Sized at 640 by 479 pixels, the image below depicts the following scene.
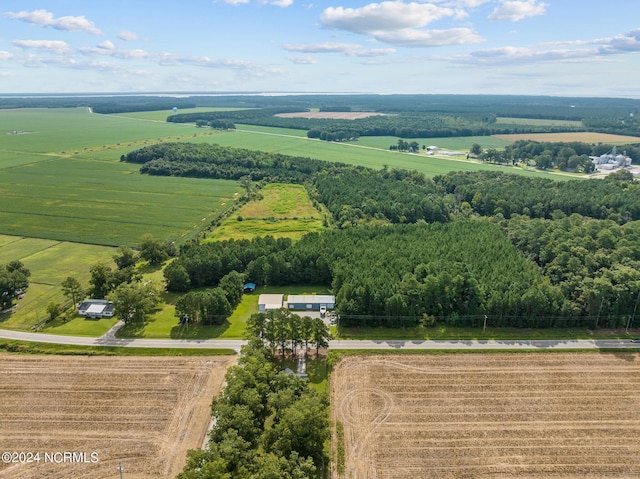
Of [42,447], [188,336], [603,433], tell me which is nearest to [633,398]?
[603,433]

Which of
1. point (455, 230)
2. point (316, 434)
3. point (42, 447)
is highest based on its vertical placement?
point (455, 230)

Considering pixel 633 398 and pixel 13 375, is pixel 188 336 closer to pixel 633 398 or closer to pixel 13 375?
pixel 13 375

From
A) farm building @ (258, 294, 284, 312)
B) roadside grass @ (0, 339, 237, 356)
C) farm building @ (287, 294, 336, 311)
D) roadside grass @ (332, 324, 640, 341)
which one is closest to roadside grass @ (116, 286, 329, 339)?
farm building @ (258, 294, 284, 312)

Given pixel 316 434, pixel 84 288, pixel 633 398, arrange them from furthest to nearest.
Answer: pixel 84 288 → pixel 633 398 → pixel 316 434

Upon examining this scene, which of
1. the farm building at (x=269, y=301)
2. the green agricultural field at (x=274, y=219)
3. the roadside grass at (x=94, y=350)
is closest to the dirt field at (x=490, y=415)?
the farm building at (x=269, y=301)

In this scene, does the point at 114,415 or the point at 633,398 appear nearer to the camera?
the point at 114,415

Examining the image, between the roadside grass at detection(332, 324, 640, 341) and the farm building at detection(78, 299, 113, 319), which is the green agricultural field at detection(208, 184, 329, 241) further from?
the roadside grass at detection(332, 324, 640, 341)
